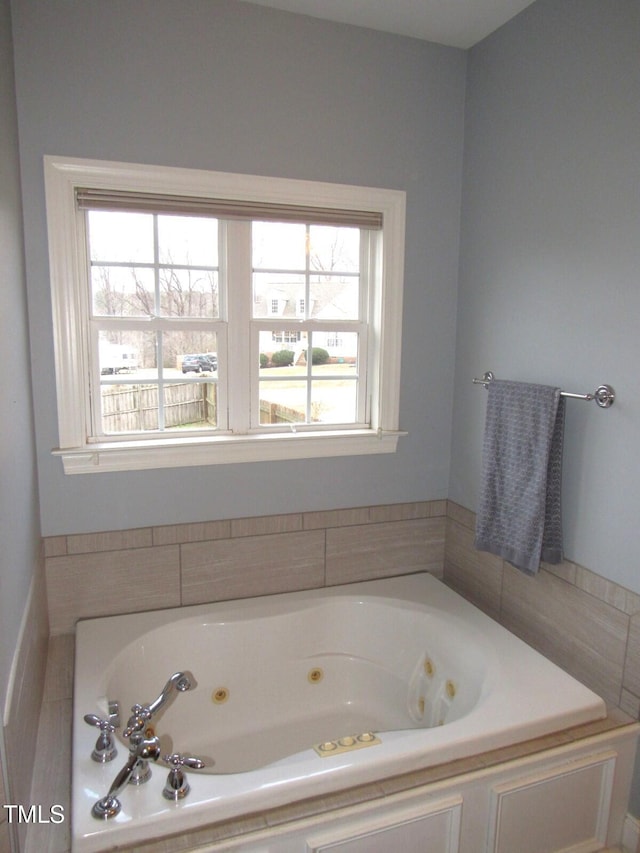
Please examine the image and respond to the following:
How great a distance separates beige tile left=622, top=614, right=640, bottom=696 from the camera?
1.80m

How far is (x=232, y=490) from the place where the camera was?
242 centimetres

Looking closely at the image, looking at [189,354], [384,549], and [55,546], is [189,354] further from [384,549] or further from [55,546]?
[384,549]

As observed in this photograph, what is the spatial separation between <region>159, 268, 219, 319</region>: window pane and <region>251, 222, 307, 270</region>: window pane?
20 centimetres

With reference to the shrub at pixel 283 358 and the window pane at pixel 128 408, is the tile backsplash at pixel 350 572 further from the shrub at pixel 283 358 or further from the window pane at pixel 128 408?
the shrub at pixel 283 358

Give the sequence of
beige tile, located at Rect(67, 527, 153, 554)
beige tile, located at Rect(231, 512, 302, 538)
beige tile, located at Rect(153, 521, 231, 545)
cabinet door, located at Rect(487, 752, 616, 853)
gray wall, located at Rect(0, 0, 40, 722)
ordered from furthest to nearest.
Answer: beige tile, located at Rect(231, 512, 302, 538) → beige tile, located at Rect(153, 521, 231, 545) → beige tile, located at Rect(67, 527, 153, 554) → cabinet door, located at Rect(487, 752, 616, 853) → gray wall, located at Rect(0, 0, 40, 722)

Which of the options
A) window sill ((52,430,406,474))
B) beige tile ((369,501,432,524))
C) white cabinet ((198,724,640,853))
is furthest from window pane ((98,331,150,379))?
white cabinet ((198,724,640,853))

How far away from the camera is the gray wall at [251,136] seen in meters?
2.00

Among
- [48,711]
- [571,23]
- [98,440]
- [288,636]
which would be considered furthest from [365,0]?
[48,711]

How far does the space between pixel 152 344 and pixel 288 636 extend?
1263 mm

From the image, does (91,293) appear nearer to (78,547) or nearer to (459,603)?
(78,547)

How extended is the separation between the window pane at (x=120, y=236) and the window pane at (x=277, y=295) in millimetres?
435

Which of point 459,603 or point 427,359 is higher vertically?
point 427,359

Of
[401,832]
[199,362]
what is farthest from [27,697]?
[199,362]

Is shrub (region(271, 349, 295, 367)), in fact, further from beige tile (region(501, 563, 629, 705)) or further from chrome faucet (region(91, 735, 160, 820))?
chrome faucet (region(91, 735, 160, 820))
